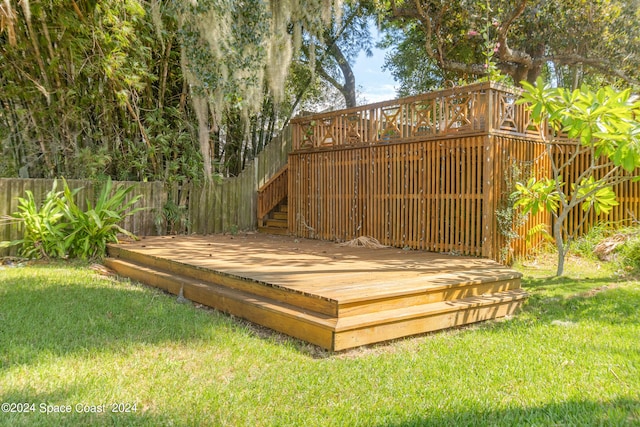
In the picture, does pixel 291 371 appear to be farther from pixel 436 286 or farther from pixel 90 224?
pixel 90 224

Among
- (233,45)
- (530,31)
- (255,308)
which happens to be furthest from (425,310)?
(530,31)

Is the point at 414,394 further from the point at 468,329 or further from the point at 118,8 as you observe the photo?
the point at 118,8

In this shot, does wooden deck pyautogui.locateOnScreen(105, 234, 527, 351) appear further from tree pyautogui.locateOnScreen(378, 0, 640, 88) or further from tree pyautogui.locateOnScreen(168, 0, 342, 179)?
tree pyautogui.locateOnScreen(378, 0, 640, 88)

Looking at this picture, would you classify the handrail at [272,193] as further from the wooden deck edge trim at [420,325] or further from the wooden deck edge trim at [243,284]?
the wooden deck edge trim at [420,325]

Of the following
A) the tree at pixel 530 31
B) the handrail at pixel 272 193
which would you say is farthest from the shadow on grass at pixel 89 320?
the tree at pixel 530 31

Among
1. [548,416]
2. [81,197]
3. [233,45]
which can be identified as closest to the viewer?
[548,416]

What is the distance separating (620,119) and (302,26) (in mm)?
5791

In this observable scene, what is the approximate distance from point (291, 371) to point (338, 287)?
3.48ft

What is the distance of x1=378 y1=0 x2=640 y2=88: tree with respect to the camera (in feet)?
33.1

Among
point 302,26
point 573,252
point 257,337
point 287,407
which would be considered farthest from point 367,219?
→ point 287,407

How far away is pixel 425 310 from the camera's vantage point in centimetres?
361

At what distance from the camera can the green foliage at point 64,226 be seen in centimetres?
645

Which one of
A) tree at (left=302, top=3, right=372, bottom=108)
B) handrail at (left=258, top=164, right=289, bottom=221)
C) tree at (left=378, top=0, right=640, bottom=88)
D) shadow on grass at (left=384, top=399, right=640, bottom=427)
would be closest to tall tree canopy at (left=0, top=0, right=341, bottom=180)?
handrail at (left=258, top=164, right=289, bottom=221)

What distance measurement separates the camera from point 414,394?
2387 millimetres
